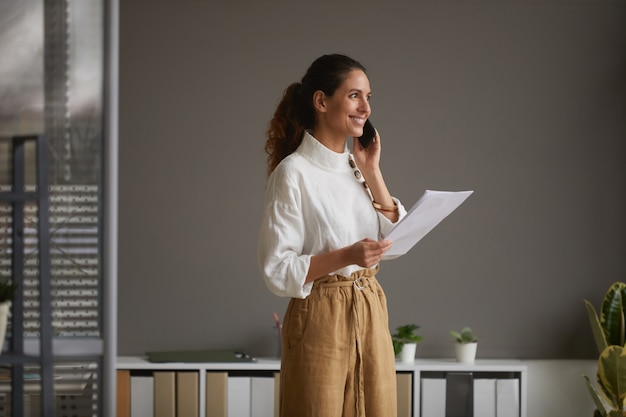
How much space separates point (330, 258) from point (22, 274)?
Result: 2.45 feet

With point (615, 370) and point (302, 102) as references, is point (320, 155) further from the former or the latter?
point (615, 370)

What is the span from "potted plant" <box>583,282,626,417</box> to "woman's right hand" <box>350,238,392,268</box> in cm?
222

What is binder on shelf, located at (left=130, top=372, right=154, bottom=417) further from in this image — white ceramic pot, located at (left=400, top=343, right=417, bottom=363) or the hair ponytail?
the hair ponytail

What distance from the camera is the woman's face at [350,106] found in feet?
8.13

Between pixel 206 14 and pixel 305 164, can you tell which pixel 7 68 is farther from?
pixel 206 14

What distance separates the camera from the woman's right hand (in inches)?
89.8

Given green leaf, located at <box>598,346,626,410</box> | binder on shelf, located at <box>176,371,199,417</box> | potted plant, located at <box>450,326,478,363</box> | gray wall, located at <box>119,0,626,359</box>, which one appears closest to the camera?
green leaf, located at <box>598,346,626,410</box>

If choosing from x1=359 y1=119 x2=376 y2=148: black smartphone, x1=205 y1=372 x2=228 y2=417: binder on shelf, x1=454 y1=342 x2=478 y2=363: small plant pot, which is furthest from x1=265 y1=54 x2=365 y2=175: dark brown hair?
x1=454 y1=342 x2=478 y2=363: small plant pot

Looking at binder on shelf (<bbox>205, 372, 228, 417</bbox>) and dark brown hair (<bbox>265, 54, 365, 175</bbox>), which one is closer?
dark brown hair (<bbox>265, 54, 365, 175</bbox>)

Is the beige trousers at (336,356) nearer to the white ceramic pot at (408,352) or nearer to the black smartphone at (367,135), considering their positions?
the black smartphone at (367,135)

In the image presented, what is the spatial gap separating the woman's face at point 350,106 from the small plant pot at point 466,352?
92.1 inches

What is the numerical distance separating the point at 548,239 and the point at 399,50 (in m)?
1.24

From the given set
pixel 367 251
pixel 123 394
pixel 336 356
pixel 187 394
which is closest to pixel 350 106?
pixel 367 251

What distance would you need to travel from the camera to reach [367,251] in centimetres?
228
